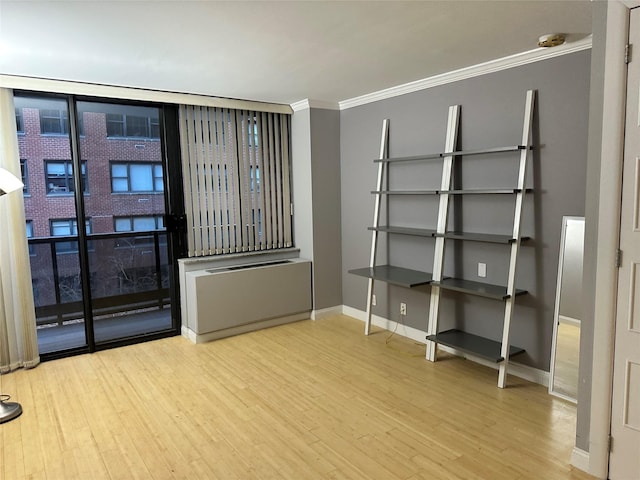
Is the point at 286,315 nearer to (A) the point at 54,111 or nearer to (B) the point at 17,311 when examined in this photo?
(B) the point at 17,311

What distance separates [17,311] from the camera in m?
3.77

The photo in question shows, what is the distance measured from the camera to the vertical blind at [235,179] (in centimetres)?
459

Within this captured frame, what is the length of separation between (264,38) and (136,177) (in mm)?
2313

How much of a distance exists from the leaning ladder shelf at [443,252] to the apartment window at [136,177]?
2288 mm

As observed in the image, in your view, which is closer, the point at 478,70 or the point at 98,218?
the point at 478,70

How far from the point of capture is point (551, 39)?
9.33ft

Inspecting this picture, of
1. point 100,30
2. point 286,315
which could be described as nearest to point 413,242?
point 286,315

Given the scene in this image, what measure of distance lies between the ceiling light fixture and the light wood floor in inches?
98.3

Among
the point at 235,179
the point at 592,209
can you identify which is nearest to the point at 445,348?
the point at 592,209

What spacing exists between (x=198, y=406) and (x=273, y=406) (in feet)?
1.80

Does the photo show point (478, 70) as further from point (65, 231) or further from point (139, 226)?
point (65, 231)

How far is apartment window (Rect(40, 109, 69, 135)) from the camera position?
13.0 feet

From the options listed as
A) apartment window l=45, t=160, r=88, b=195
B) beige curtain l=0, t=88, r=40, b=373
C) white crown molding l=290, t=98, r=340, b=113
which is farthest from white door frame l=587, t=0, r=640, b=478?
beige curtain l=0, t=88, r=40, b=373

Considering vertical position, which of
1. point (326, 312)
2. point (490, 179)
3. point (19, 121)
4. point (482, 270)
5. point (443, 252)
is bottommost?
point (326, 312)
